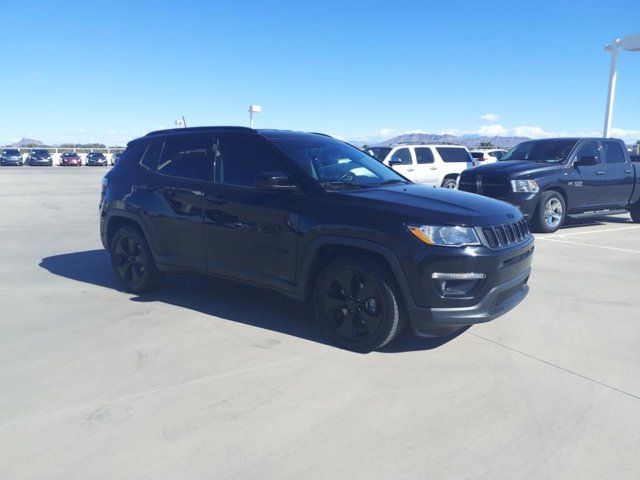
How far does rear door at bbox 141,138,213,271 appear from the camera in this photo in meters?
5.13

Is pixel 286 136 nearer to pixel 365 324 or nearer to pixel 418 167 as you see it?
pixel 365 324

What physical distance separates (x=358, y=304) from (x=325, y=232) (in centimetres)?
63

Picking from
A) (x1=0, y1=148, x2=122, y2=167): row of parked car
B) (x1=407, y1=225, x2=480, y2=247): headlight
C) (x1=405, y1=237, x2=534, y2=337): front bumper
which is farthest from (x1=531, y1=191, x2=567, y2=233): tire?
(x1=0, y1=148, x2=122, y2=167): row of parked car

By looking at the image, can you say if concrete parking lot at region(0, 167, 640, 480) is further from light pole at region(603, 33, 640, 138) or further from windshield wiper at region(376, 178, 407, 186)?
light pole at region(603, 33, 640, 138)

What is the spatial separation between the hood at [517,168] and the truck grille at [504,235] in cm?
603

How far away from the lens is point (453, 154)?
1636cm

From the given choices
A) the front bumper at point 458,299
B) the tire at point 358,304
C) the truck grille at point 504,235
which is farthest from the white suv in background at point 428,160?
the front bumper at point 458,299

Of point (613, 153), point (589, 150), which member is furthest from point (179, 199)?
point (613, 153)

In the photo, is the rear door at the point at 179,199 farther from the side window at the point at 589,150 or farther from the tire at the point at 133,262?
the side window at the point at 589,150

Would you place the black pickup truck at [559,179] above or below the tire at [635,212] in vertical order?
above

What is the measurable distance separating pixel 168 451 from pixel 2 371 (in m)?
1.85

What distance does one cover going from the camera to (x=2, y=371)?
3.89 m

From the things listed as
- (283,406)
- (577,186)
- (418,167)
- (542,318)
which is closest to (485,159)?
(418,167)

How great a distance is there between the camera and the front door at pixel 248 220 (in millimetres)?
4461
